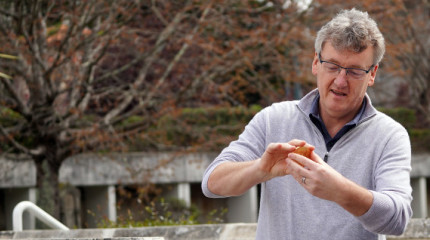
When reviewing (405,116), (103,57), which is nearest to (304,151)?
(103,57)

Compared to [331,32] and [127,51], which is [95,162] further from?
[331,32]

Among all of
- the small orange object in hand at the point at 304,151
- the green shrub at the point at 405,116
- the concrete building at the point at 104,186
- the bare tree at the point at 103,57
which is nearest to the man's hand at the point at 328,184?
the small orange object in hand at the point at 304,151

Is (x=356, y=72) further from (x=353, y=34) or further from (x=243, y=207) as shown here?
(x=243, y=207)

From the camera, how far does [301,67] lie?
1269 cm

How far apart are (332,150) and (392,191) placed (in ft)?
1.13

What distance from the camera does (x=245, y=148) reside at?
2.67 metres

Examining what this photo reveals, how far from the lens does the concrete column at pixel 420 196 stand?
825 inches

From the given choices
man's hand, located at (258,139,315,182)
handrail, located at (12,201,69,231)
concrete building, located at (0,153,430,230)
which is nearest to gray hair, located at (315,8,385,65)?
man's hand, located at (258,139,315,182)

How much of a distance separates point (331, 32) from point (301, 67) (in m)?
10.2

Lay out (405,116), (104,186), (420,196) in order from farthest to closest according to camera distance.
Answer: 1. (420,196)
2. (405,116)
3. (104,186)

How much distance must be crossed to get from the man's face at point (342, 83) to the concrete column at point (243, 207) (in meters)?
17.1

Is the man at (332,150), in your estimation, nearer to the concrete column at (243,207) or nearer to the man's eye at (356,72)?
the man's eye at (356,72)

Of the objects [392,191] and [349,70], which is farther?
[349,70]

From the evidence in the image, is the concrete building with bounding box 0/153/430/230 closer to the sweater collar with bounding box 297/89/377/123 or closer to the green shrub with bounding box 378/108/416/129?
the green shrub with bounding box 378/108/416/129
